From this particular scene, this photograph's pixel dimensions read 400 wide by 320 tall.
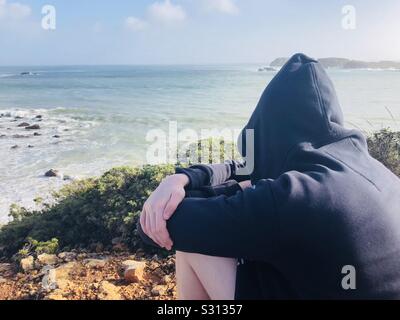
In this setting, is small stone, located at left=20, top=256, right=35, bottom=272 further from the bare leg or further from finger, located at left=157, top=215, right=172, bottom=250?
finger, located at left=157, top=215, right=172, bottom=250

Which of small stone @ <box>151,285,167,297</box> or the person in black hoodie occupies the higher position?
the person in black hoodie

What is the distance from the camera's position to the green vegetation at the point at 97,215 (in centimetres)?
395

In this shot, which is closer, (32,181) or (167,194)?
(167,194)

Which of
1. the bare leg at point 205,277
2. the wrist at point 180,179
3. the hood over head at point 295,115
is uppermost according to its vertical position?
the hood over head at point 295,115

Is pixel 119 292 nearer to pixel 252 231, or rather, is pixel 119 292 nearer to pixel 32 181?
pixel 252 231

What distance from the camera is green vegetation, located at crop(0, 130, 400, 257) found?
13.0ft

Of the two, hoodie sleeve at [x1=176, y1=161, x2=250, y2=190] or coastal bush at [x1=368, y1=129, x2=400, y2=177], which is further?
coastal bush at [x1=368, y1=129, x2=400, y2=177]

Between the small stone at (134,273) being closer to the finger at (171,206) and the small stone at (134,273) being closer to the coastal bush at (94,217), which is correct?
the coastal bush at (94,217)

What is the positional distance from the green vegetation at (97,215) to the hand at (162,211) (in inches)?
77.8

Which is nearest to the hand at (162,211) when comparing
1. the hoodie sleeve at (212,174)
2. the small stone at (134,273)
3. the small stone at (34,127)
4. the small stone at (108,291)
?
the hoodie sleeve at (212,174)

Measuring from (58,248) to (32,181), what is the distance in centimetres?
509

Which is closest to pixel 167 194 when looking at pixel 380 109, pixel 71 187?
pixel 71 187

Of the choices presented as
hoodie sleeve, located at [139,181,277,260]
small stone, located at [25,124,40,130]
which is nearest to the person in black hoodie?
hoodie sleeve, located at [139,181,277,260]

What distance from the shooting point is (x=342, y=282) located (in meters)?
1.44
